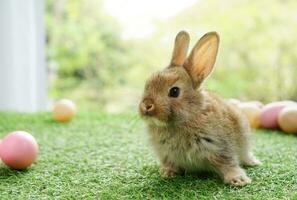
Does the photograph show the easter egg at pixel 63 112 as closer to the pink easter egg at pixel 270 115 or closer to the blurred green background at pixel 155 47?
the pink easter egg at pixel 270 115

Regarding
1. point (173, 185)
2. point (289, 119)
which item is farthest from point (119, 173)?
point (289, 119)

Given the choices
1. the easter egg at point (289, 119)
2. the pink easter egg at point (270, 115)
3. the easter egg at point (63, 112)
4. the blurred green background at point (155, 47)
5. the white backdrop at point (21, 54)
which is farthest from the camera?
the blurred green background at point (155, 47)

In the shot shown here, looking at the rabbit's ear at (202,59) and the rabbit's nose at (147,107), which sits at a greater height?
the rabbit's ear at (202,59)

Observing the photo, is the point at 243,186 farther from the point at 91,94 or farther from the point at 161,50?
the point at 91,94

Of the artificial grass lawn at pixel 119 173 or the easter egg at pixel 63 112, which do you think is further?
the easter egg at pixel 63 112

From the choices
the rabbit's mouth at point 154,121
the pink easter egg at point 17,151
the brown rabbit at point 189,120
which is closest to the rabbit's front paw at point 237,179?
the brown rabbit at point 189,120

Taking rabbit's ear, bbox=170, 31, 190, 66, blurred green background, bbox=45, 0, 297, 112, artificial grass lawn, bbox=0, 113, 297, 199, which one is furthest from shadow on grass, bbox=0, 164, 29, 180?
blurred green background, bbox=45, 0, 297, 112

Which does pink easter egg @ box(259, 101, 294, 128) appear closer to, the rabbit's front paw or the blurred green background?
the rabbit's front paw

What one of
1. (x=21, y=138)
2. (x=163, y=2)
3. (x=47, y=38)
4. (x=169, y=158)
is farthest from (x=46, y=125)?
(x=47, y=38)
